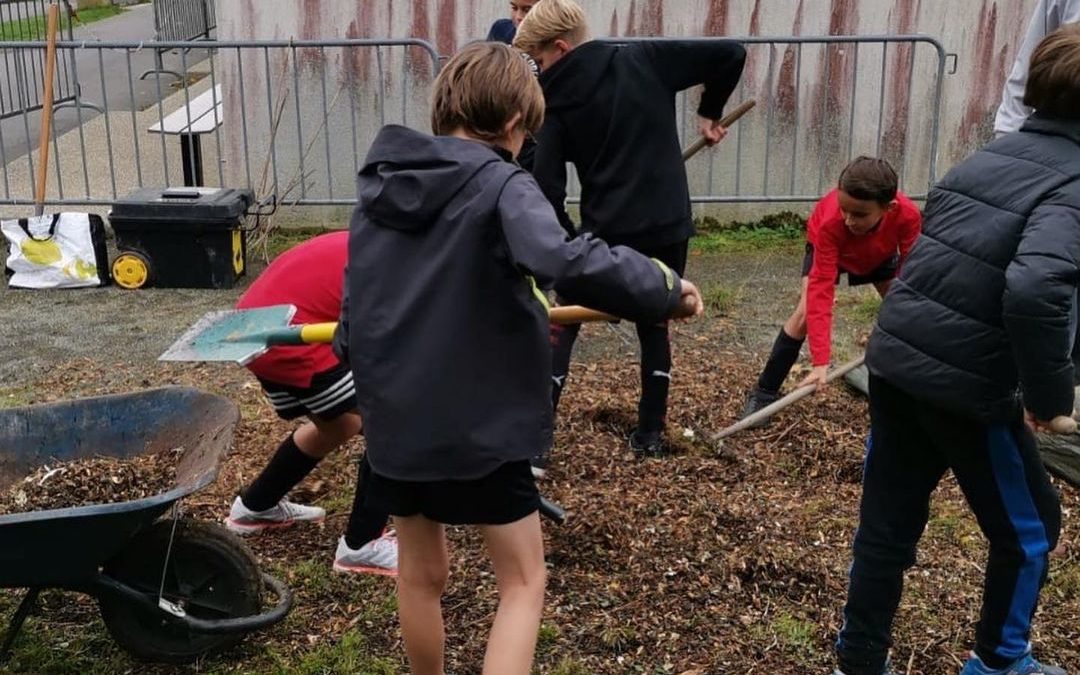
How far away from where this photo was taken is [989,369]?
2.59 meters

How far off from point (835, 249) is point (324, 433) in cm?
179

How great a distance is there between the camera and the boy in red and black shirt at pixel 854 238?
3.91m

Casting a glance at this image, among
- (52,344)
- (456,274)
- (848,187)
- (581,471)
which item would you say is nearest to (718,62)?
(848,187)

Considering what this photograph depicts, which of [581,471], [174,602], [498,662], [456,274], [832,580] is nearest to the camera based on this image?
[456,274]

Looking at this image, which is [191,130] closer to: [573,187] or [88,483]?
[573,187]

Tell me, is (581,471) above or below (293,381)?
below

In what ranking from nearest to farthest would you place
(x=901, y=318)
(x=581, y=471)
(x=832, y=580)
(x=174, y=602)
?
1. (x=901, y=318)
2. (x=174, y=602)
3. (x=832, y=580)
4. (x=581, y=471)

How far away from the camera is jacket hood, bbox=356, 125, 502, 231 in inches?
91.7

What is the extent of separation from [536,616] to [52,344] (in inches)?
161

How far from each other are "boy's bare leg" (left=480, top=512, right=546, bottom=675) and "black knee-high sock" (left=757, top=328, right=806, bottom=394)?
8.07 feet

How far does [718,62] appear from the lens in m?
4.38

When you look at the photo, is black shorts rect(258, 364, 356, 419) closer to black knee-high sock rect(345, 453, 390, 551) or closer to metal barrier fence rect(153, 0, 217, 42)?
black knee-high sock rect(345, 453, 390, 551)

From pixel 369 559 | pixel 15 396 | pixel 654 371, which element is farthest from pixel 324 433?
pixel 15 396

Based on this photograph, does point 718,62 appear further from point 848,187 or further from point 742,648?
point 742,648
